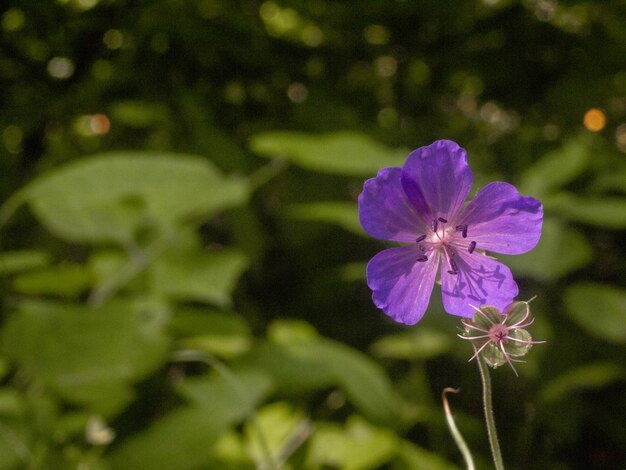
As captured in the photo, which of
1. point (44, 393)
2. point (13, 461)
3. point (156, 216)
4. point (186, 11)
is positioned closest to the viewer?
point (13, 461)

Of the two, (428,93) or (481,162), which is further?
(428,93)

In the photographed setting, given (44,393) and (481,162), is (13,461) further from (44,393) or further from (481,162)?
(481,162)

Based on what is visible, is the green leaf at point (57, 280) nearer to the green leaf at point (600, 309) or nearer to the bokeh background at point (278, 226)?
A: the bokeh background at point (278, 226)

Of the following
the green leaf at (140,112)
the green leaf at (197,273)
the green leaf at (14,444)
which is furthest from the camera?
the green leaf at (140,112)

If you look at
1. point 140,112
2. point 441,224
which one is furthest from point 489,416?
point 140,112

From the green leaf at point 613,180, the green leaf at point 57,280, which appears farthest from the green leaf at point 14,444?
the green leaf at point 613,180

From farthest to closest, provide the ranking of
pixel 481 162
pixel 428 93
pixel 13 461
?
1. pixel 428 93
2. pixel 481 162
3. pixel 13 461

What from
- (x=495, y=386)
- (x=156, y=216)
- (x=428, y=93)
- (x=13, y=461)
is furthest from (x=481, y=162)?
(x=13, y=461)
